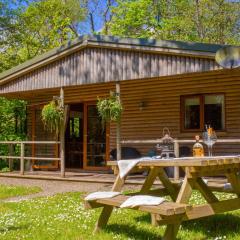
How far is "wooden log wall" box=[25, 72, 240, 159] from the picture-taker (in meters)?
12.0

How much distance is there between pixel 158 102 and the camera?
13250 mm

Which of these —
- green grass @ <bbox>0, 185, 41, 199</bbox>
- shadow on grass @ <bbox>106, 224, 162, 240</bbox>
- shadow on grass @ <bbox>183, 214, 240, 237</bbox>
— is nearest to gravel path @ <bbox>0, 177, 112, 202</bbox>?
green grass @ <bbox>0, 185, 41, 199</bbox>

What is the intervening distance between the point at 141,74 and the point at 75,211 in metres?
4.83

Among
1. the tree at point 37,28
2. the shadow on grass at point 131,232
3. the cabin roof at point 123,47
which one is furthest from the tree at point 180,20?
the shadow on grass at point 131,232

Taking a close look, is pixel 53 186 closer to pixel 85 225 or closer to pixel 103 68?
pixel 103 68

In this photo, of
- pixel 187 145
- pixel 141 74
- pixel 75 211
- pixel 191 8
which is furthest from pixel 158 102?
pixel 191 8

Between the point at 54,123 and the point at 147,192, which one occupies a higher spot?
the point at 54,123

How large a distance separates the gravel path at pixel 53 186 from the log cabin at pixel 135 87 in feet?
4.64

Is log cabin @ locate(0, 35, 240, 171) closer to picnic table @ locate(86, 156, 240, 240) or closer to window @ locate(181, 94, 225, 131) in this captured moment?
window @ locate(181, 94, 225, 131)

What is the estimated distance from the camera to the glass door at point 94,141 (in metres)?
14.1

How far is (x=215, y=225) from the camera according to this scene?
228 inches

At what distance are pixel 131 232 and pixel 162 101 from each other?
795 cm

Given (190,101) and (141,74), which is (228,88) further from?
(141,74)

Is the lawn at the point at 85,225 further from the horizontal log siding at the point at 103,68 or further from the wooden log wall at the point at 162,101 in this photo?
the wooden log wall at the point at 162,101
